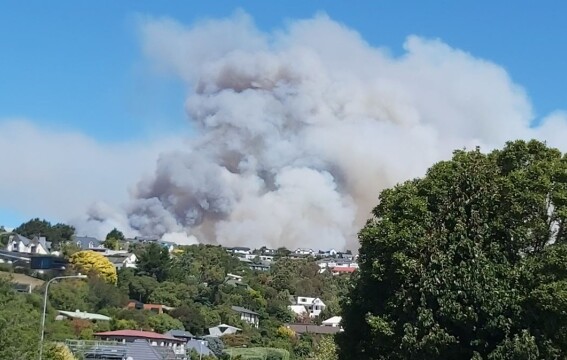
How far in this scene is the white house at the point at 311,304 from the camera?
13375cm

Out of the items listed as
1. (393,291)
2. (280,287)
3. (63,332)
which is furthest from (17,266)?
(393,291)

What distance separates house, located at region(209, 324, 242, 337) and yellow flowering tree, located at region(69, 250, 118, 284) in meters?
12.6

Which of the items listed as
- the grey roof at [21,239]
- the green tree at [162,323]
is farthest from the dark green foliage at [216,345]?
the grey roof at [21,239]

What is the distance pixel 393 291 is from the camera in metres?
26.3

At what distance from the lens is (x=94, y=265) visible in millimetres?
93938

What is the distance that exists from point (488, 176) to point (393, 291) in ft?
14.9

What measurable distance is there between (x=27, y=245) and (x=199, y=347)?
50.9 metres

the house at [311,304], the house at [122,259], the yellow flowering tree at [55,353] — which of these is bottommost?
the yellow flowering tree at [55,353]

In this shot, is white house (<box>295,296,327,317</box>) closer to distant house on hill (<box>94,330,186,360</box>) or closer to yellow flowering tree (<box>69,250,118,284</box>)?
yellow flowering tree (<box>69,250,118,284</box>)

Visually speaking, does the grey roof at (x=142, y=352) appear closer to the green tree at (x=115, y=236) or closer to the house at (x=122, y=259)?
the house at (x=122, y=259)

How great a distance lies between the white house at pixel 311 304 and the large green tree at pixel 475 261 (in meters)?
107

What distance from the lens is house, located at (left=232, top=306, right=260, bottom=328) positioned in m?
101

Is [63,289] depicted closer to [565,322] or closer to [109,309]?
[109,309]

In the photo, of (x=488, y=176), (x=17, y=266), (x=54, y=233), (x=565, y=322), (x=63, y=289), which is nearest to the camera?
(x=565, y=322)
